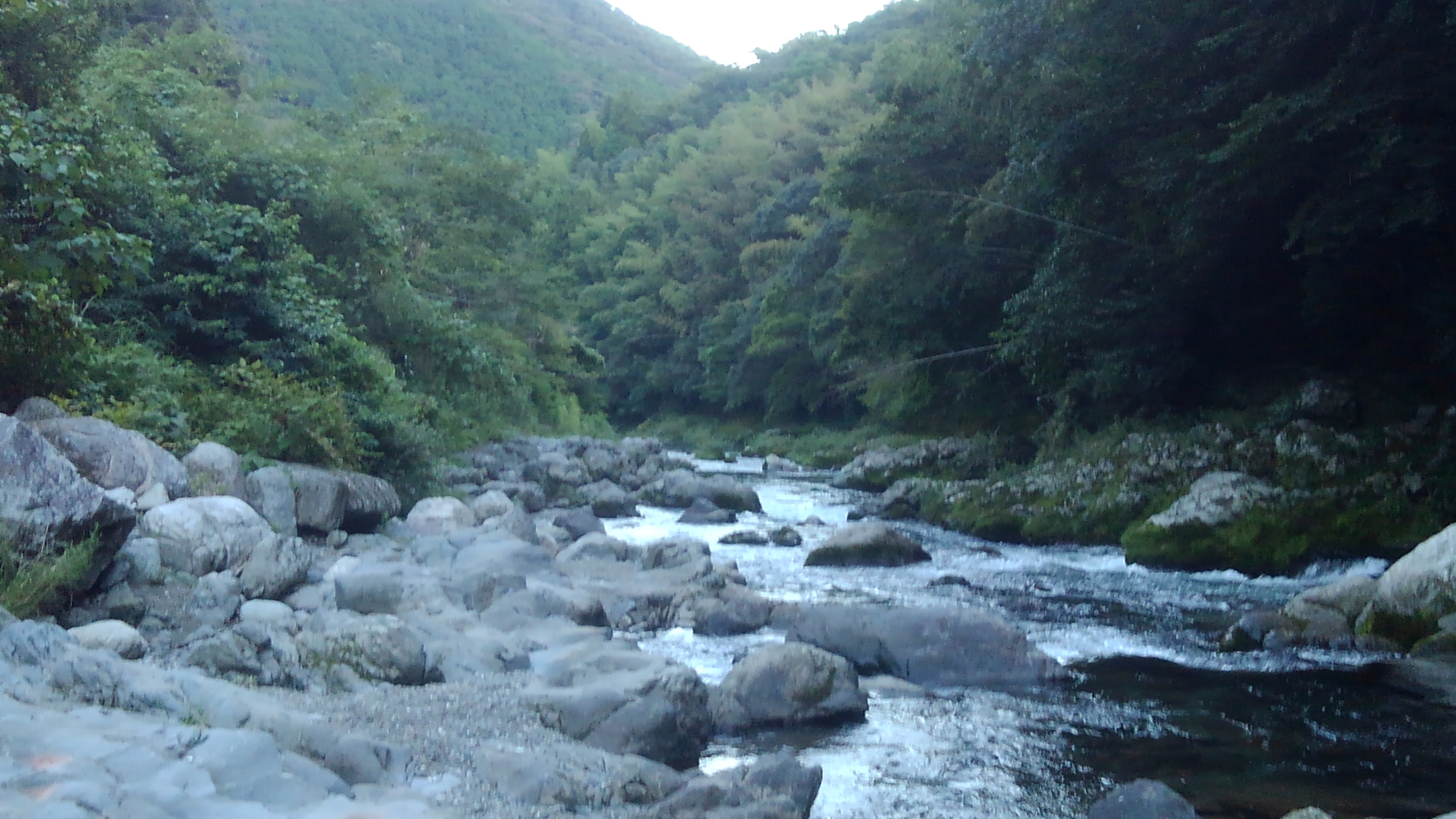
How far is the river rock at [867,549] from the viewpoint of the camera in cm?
1152

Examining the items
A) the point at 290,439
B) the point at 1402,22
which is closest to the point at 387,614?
the point at 290,439

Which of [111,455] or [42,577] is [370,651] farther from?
[111,455]

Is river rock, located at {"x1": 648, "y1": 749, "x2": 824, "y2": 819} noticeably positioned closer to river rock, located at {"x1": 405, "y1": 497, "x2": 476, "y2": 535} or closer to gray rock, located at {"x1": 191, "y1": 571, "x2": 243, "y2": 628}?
gray rock, located at {"x1": 191, "y1": 571, "x2": 243, "y2": 628}

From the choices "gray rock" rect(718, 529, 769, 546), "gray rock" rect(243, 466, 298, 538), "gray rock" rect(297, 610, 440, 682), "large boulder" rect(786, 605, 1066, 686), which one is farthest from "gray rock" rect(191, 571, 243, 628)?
"gray rock" rect(718, 529, 769, 546)

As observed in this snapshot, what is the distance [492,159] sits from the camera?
25031 mm

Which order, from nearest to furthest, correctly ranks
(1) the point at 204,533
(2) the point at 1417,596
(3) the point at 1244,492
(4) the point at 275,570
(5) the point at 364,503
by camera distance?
(1) the point at 204,533, (4) the point at 275,570, (2) the point at 1417,596, (5) the point at 364,503, (3) the point at 1244,492

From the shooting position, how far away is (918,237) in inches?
778

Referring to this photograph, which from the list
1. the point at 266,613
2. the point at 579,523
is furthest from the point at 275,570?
the point at 579,523

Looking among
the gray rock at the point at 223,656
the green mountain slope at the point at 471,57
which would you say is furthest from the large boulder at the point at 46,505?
the green mountain slope at the point at 471,57

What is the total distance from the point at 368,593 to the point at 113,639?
78.0 inches

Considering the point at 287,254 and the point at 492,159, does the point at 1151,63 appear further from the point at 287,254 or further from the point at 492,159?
the point at 492,159

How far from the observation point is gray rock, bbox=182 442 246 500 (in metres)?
7.67

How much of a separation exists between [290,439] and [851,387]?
14312 mm

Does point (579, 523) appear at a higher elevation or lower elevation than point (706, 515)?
higher
